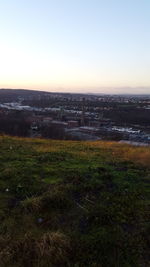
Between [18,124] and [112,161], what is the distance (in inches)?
870

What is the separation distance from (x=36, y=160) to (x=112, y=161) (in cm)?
205

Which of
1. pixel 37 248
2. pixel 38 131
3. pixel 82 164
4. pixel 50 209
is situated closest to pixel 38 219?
pixel 50 209

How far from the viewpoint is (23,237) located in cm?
321

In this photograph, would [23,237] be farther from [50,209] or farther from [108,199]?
[108,199]

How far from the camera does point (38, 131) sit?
27438mm

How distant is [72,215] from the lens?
12.6 ft

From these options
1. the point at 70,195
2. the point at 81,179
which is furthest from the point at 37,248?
the point at 81,179

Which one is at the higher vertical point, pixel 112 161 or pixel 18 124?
pixel 112 161

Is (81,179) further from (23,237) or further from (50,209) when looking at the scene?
(23,237)

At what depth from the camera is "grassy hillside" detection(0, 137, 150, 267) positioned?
115 inches

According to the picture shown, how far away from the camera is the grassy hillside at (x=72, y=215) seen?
2.92 m

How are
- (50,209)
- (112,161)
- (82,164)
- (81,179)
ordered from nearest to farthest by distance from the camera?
(50,209) → (81,179) → (82,164) → (112,161)

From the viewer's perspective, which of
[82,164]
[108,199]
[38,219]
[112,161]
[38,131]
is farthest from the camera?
[38,131]

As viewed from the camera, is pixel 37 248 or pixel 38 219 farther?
pixel 38 219
